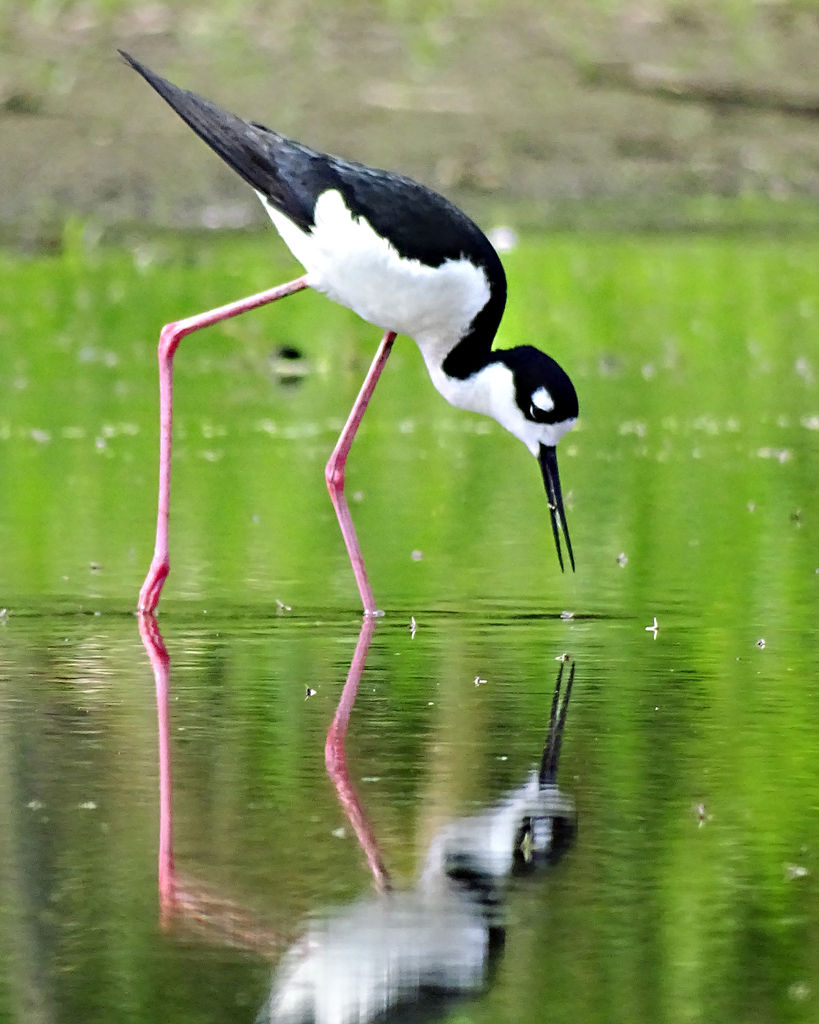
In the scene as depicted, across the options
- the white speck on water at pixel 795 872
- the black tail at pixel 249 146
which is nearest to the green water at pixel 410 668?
the white speck on water at pixel 795 872

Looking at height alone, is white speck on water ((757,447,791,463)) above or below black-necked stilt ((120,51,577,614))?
below

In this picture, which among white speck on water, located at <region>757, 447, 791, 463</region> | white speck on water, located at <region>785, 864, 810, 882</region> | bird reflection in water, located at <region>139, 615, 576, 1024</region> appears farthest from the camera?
white speck on water, located at <region>757, 447, 791, 463</region>

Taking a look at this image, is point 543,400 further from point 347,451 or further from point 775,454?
point 775,454

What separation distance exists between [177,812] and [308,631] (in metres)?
2.01

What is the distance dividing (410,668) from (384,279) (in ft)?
4.67

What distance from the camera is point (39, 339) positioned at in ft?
43.2

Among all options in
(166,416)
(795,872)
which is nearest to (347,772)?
(795,872)

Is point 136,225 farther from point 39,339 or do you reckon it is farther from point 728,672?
point 728,672

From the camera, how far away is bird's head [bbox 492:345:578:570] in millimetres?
7004

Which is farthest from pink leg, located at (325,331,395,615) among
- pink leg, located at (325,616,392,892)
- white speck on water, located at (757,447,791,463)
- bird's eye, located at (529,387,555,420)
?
white speck on water, located at (757,447,791,463)

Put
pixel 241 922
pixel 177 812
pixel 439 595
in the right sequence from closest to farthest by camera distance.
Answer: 1. pixel 241 922
2. pixel 177 812
3. pixel 439 595

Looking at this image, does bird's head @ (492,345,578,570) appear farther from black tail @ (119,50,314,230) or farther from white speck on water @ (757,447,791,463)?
white speck on water @ (757,447,791,463)

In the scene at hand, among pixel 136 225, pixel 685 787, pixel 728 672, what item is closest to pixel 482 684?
pixel 728 672

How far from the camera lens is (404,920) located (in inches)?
159
